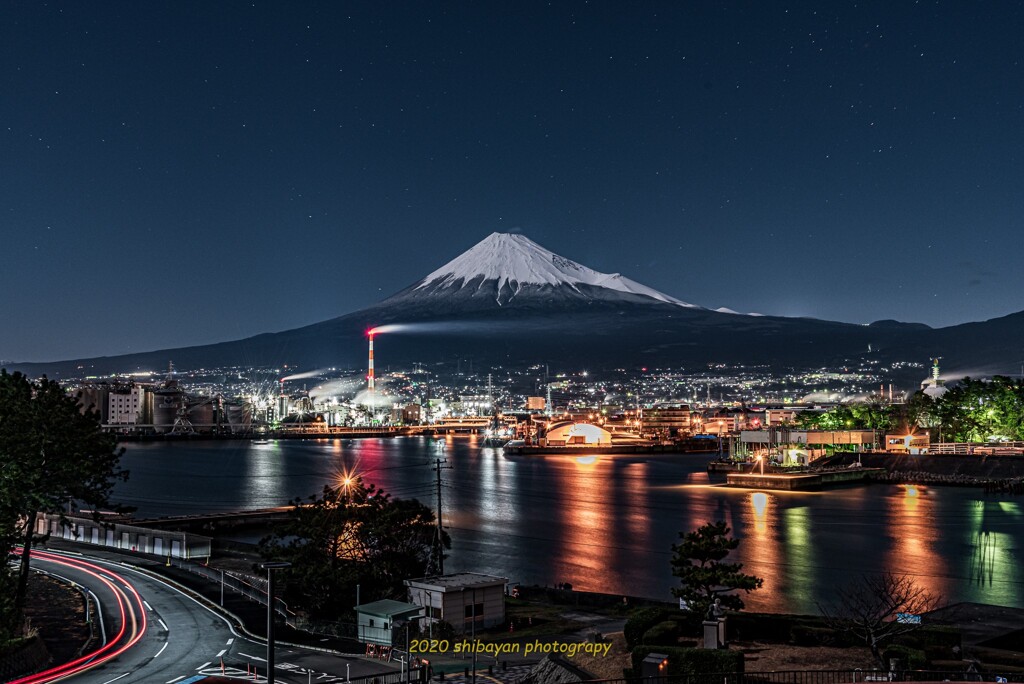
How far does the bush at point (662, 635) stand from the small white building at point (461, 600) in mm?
4531

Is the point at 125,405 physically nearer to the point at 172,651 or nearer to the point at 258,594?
the point at 258,594

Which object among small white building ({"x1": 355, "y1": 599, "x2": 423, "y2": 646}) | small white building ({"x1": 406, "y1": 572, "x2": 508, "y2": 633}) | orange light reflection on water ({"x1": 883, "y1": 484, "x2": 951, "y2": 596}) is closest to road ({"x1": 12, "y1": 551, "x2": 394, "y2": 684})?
small white building ({"x1": 355, "y1": 599, "x2": 423, "y2": 646})

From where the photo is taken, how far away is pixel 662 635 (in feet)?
34.3

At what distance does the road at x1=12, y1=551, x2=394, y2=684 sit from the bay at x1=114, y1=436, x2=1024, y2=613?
11.2 m

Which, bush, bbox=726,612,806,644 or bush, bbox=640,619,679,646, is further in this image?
bush, bbox=726,612,806,644

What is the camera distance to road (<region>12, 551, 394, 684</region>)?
11.2 metres

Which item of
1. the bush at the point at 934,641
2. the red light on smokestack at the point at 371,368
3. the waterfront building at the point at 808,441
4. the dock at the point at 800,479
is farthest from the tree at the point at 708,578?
the red light on smokestack at the point at 371,368

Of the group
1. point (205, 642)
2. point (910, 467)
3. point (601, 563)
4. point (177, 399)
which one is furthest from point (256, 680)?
point (177, 399)

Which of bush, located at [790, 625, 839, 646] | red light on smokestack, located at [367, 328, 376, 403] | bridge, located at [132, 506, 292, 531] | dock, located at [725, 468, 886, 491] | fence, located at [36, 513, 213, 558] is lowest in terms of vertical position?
dock, located at [725, 468, 886, 491]

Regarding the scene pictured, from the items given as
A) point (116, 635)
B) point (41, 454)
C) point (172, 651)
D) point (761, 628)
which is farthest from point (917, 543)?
point (41, 454)

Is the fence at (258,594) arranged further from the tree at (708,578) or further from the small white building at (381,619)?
the tree at (708,578)

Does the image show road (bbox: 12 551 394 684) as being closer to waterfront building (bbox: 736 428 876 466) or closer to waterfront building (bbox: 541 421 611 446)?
waterfront building (bbox: 736 428 876 466)

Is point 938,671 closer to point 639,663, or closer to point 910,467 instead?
point 639,663

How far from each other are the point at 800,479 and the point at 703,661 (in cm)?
4721
